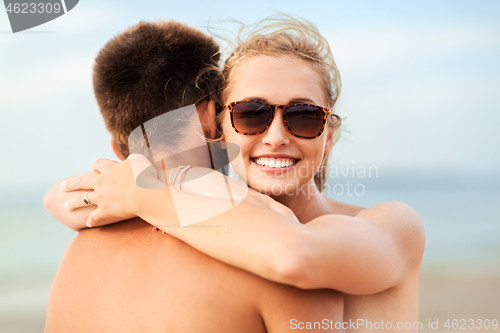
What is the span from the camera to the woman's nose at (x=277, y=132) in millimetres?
2559

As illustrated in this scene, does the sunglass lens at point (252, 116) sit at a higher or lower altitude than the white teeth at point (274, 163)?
higher

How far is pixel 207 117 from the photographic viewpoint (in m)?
2.59

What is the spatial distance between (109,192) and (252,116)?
1.01 meters

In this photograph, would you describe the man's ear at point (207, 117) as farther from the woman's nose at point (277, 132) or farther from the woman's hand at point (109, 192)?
the woman's hand at point (109, 192)

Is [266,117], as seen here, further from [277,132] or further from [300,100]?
[300,100]

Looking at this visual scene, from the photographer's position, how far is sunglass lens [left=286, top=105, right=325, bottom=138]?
2.57 m

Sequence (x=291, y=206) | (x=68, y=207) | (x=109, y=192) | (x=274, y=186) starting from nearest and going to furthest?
(x=109, y=192) < (x=68, y=207) < (x=274, y=186) < (x=291, y=206)

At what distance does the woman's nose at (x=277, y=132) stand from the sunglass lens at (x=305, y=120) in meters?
0.05

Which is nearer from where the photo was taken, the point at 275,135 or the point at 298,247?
the point at 298,247

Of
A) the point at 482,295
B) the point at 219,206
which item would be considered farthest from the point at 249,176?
the point at 482,295

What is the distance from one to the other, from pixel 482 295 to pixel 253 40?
35.2 ft

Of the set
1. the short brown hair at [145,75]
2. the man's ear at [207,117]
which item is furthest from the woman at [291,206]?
the short brown hair at [145,75]

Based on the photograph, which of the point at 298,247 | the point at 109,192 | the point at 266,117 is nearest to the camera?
the point at 298,247

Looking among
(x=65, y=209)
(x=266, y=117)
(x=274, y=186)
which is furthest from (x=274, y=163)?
(x=65, y=209)
